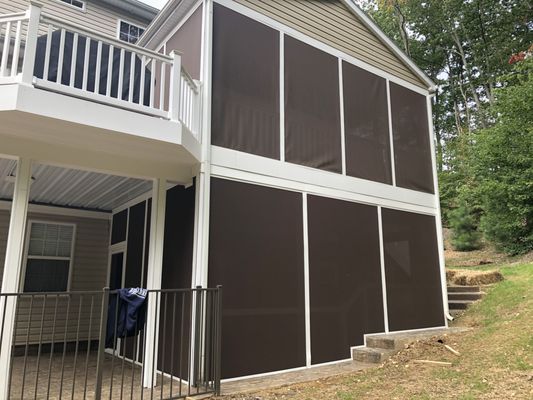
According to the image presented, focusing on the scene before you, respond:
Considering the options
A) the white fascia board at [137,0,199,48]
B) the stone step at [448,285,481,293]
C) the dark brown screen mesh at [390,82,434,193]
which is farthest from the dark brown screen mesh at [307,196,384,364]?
the white fascia board at [137,0,199,48]

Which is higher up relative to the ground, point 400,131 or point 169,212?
point 400,131

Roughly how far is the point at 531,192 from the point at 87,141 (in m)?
13.1

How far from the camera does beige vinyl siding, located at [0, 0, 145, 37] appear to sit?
28.5 ft

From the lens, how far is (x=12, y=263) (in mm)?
4352

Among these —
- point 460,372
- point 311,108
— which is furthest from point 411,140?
point 460,372

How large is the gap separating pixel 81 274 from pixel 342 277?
5371 millimetres

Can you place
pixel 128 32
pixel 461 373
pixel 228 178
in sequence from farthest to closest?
1. pixel 128 32
2. pixel 228 178
3. pixel 461 373

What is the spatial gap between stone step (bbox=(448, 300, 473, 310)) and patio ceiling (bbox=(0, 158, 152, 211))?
6.83 m

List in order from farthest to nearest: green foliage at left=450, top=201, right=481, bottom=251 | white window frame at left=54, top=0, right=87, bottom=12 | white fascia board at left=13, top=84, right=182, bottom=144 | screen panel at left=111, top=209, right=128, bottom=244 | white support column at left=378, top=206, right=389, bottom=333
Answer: green foliage at left=450, top=201, right=481, bottom=251, white window frame at left=54, top=0, right=87, bottom=12, screen panel at left=111, top=209, right=128, bottom=244, white support column at left=378, top=206, right=389, bottom=333, white fascia board at left=13, top=84, right=182, bottom=144

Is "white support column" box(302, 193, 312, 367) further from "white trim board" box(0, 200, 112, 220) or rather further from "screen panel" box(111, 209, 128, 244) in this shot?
"white trim board" box(0, 200, 112, 220)

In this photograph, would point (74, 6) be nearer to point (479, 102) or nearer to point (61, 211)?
point (61, 211)

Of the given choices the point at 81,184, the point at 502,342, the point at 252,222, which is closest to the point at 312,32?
the point at 252,222

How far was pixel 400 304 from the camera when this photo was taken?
7.40 meters

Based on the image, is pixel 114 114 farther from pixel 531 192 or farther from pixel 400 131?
pixel 531 192
